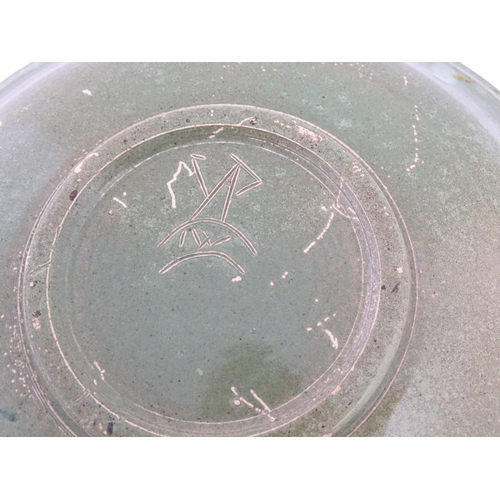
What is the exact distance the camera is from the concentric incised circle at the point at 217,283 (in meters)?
2.14

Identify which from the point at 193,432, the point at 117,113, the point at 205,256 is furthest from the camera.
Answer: the point at 117,113

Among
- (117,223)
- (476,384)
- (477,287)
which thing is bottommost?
(117,223)

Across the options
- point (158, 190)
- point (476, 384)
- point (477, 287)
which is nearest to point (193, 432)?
point (158, 190)

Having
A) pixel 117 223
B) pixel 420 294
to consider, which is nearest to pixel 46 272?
pixel 117 223

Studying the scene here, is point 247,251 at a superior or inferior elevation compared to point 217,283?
superior

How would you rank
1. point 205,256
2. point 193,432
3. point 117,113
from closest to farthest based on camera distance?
point 193,432
point 205,256
point 117,113

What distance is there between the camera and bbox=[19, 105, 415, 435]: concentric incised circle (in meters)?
2.14

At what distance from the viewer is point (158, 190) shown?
92.6 inches

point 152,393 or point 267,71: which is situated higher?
point 267,71

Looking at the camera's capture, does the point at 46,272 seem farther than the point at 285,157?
No

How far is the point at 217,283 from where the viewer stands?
2.24m

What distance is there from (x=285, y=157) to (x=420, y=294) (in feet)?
3.66

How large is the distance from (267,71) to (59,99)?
131 cm

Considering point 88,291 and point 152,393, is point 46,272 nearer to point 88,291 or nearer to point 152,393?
point 88,291
